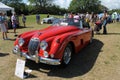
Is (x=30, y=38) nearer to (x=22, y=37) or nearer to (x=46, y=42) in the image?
(x=22, y=37)

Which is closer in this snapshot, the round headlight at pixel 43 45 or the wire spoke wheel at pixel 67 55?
the round headlight at pixel 43 45

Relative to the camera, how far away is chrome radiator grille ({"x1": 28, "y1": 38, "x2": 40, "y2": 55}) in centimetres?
661

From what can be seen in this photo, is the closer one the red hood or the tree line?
the red hood

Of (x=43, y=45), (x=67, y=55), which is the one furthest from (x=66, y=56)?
(x=43, y=45)

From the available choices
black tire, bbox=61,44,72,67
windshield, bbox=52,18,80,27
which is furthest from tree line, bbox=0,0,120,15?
black tire, bbox=61,44,72,67

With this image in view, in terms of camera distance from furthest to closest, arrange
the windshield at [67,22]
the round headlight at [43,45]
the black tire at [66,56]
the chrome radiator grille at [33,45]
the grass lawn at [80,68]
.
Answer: the windshield at [67,22] < the black tire at [66,56] < the chrome radiator grille at [33,45] < the round headlight at [43,45] < the grass lawn at [80,68]

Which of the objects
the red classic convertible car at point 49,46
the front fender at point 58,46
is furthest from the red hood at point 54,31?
the front fender at point 58,46

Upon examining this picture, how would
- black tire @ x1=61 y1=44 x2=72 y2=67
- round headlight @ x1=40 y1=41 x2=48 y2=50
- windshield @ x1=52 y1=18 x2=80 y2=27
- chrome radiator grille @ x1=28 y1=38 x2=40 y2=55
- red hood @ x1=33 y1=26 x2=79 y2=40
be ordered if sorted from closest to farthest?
round headlight @ x1=40 y1=41 x2=48 y2=50 < chrome radiator grille @ x1=28 y1=38 x2=40 y2=55 < black tire @ x1=61 y1=44 x2=72 y2=67 < red hood @ x1=33 y1=26 x2=79 y2=40 < windshield @ x1=52 y1=18 x2=80 y2=27

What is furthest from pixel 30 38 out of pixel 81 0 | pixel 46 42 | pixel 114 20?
pixel 81 0

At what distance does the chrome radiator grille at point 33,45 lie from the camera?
21.7 ft

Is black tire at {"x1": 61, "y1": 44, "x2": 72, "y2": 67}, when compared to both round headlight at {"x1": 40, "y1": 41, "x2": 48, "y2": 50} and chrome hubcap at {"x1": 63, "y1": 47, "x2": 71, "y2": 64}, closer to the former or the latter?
chrome hubcap at {"x1": 63, "y1": 47, "x2": 71, "y2": 64}

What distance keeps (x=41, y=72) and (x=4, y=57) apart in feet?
7.94

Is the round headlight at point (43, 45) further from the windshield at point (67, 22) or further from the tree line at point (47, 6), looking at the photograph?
the tree line at point (47, 6)

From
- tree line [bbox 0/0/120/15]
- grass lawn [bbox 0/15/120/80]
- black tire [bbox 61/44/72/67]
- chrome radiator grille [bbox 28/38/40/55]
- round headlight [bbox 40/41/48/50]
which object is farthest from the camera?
tree line [bbox 0/0/120/15]
